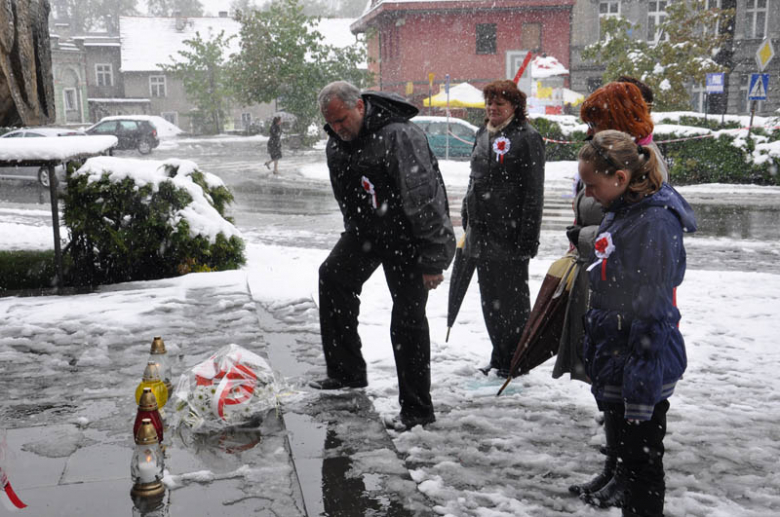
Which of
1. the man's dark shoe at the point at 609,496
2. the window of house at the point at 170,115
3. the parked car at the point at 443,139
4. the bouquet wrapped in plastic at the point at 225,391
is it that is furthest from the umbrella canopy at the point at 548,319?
the window of house at the point at 170,115

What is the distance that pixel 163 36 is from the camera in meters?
60.6

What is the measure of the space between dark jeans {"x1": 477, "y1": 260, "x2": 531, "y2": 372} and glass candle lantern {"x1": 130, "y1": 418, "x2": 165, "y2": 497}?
2.49 meters

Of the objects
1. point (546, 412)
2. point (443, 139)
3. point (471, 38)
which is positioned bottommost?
point (546, 412)

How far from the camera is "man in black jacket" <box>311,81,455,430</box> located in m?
3.91

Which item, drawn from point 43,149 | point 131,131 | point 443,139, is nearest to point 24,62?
point 43,149

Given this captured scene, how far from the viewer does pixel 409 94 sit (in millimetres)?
37000

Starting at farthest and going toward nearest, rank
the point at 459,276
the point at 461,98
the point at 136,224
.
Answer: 1. the point at 461,98
2. the point at 136,224
3. the point at 459,276

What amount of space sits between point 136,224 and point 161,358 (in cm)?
340

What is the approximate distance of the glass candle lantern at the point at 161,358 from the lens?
13.1 ft

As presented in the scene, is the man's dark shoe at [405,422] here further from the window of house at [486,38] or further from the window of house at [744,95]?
the window of house at [744,95]

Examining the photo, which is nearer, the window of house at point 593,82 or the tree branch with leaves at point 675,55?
the tree branch with leaves at point 675,55

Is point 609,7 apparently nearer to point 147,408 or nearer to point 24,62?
point 147,408

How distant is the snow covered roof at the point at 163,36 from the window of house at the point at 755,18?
28.0 m

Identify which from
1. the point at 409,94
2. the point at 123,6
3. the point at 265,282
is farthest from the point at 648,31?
the point at 123,6
